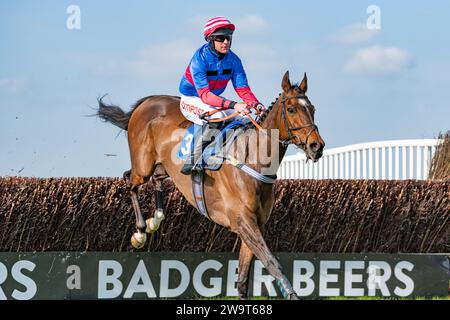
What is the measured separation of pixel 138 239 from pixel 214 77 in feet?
6.56

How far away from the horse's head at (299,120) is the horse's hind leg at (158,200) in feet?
6.65

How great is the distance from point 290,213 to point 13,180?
9.76 ft

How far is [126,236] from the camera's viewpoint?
362 inches

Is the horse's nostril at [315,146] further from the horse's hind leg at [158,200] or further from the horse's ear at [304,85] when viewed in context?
the horse's hind leg at [158,200]

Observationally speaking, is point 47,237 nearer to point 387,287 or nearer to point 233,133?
point 233,133

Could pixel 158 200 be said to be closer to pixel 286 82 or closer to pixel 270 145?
pixel 270 145

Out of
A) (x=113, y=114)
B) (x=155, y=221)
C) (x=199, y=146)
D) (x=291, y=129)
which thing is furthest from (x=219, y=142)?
(x=113, y=114)

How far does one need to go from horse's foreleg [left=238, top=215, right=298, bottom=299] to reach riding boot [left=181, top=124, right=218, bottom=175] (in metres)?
0.75

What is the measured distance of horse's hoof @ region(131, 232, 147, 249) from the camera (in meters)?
8.71

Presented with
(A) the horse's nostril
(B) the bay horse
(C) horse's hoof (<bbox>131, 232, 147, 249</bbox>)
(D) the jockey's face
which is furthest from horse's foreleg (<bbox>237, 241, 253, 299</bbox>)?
(D) the jockey's face

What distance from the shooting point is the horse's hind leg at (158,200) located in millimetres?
8648

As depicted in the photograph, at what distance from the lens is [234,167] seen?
7352 mm

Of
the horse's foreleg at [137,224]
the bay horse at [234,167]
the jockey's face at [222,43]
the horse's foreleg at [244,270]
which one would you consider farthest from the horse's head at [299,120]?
the horse's foreleg at [137,224]

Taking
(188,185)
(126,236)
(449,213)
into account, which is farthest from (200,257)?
(449,213)
